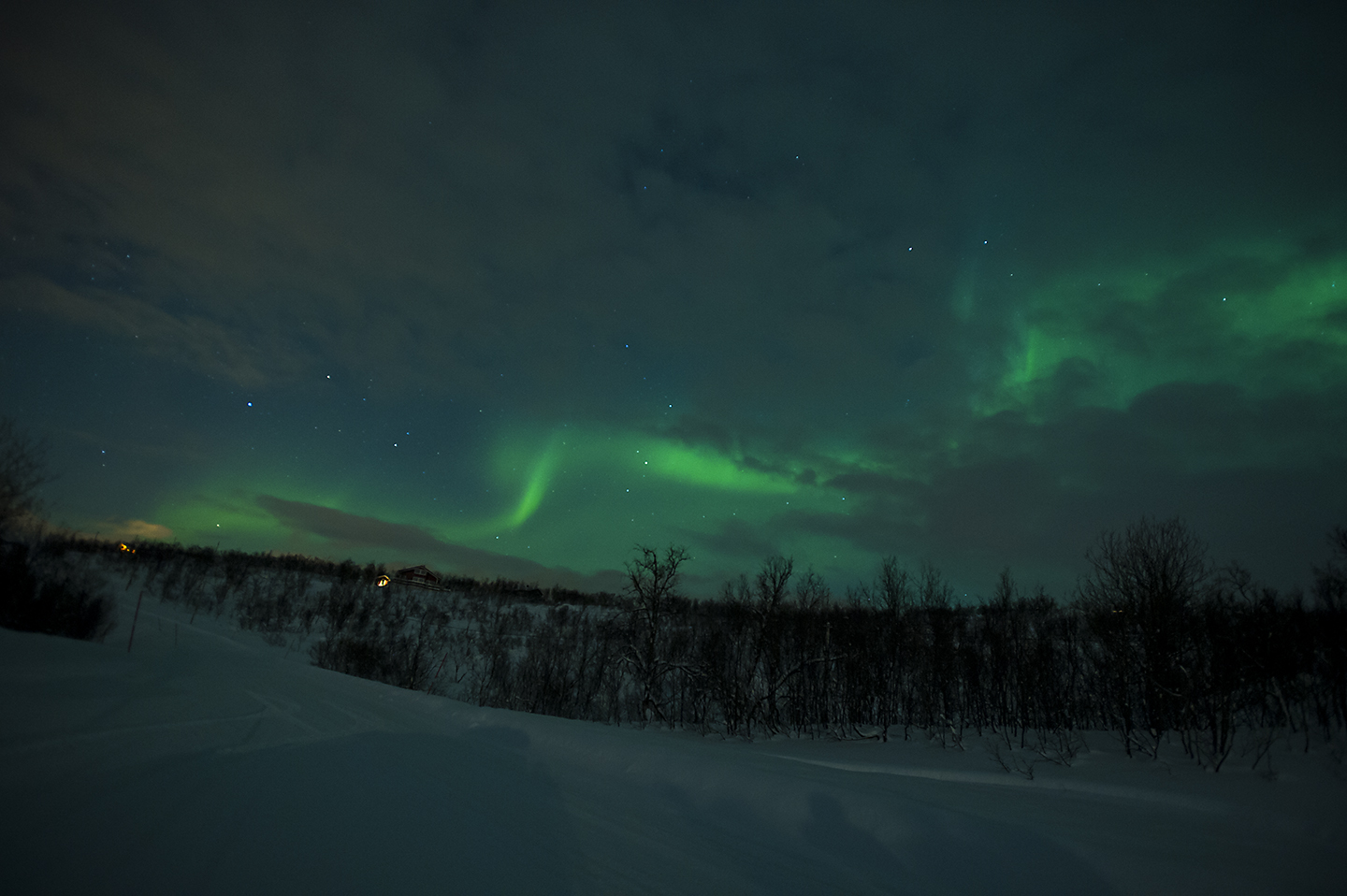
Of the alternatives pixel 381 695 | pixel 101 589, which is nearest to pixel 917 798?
pixel 381 695

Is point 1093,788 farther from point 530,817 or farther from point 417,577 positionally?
point 417,577

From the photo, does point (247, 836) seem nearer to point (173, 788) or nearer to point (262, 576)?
point (173, 788)

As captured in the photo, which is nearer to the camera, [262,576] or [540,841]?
[540,841]

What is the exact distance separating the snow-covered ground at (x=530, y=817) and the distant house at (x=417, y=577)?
257 feet

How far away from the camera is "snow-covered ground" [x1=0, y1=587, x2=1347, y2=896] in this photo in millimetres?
3662

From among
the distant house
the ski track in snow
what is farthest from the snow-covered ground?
the distant house

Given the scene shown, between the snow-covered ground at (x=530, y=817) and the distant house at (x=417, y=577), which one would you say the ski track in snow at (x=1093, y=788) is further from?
the distant house at (x=417, y=577)

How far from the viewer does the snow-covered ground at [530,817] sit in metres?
3.66

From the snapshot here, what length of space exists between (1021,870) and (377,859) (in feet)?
18.2

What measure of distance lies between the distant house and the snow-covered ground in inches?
3090

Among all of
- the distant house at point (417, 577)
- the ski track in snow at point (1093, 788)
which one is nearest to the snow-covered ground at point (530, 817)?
the ski track in snow at point (1093, 788)

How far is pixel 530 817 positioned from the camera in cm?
529

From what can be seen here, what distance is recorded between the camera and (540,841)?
459cm

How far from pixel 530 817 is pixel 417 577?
9483 cm
